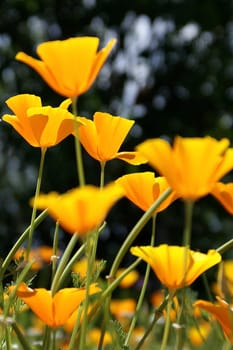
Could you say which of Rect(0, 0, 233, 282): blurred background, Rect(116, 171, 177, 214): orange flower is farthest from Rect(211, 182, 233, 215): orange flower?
Rect(0, 0, 233, 282): blurred background

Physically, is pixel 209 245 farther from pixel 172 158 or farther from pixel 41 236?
pixel 172 158

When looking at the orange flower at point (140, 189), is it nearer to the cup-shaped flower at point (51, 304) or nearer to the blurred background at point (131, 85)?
the cup-shaped flower at point (51, 304)

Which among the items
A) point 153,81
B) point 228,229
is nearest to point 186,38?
point 153,81

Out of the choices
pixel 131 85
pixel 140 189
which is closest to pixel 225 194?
pixel 140 189

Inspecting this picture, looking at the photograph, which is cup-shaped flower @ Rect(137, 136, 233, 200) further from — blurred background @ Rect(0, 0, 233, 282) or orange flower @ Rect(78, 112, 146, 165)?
blurred background @ Rect(0, 0, 233, 282)

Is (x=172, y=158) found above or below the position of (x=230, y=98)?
above
